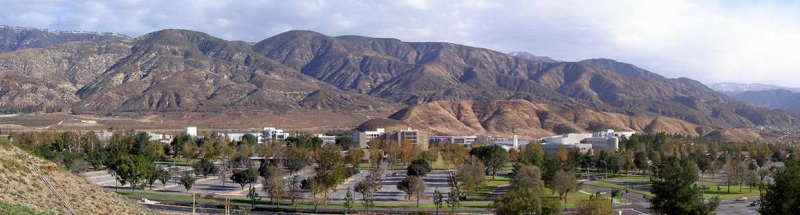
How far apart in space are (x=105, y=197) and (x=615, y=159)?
9167 centimetres

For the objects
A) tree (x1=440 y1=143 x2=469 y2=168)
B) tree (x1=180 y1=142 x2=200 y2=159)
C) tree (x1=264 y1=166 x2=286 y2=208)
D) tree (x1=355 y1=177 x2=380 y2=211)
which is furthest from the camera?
tree (x1=180 y1=142 x2=200 y2=159)

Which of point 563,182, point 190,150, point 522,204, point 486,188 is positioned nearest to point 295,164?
point 190,150

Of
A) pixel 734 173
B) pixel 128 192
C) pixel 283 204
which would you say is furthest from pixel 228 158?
pixel 734 173

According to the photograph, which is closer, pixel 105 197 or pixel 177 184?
pixel 105 197

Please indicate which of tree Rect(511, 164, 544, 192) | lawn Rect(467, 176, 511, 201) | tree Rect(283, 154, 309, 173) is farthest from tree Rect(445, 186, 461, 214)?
tree Rect(283, 154, 309, 173)

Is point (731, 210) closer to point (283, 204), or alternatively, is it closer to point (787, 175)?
point (787, 175)

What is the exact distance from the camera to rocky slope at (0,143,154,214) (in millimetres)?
27766

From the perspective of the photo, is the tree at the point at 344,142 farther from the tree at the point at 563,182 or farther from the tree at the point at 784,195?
the tree at the point at 784,195

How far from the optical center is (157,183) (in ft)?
302

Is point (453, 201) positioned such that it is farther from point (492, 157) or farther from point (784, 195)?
point (492, 157)

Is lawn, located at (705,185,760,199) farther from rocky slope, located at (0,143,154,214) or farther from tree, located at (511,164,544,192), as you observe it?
rocky slope, located at (0,143,154,214)

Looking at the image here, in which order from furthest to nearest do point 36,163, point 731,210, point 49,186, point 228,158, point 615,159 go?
point 228,158 → point 615,159 → point 731,210 → point 36,163 → point 49,186

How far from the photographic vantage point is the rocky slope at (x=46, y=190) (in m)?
27.8

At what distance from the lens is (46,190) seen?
30.2m
